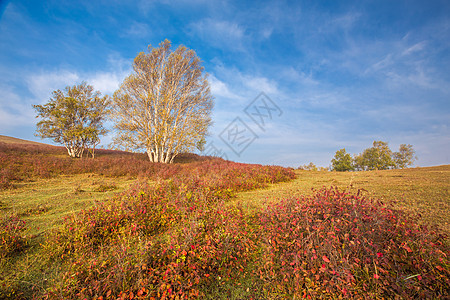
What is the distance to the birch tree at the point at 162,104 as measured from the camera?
18.6 metres

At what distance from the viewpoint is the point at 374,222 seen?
3191mm

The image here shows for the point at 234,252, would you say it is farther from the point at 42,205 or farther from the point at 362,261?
the point at 42,205

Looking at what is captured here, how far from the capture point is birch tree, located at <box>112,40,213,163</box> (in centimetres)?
1864

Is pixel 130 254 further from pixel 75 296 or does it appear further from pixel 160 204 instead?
pixel 160 204

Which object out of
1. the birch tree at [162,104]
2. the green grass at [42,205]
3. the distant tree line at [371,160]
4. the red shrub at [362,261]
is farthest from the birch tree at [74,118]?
the distant tree line at [371,160]

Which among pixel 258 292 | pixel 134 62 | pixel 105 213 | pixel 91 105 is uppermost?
pixel 134 62

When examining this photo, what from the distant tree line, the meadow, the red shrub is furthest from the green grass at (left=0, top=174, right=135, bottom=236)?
the distant tree line

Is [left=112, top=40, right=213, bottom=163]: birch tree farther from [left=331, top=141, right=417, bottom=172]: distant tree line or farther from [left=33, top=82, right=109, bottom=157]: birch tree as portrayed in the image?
[left=331, top=141, right=417, bottom=172]: distant tree line

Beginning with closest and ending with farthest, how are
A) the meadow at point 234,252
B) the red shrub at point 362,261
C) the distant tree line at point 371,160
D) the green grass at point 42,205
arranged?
the red shrub at point 362,261 < the meadow at point 234,252 < the green grass at point 42,205 < the distant tree line at point 371,160

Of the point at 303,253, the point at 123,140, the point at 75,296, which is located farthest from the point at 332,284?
the point at 123,140

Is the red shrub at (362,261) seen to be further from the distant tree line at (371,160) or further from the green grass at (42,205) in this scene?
the distant tree line at (371,160)

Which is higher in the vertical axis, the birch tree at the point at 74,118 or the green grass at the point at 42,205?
the birch tree at the point at 74,118

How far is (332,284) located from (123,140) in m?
19.9

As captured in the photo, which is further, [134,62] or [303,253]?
[134,62]
